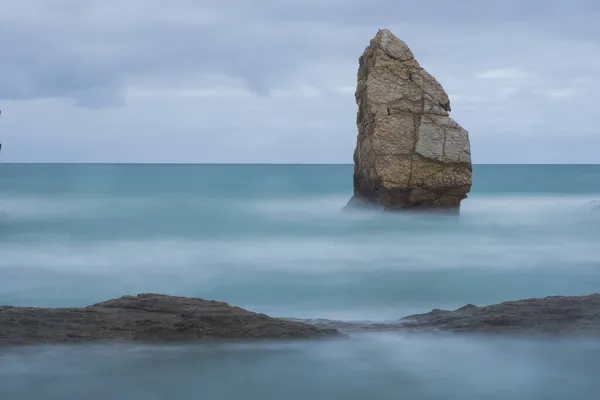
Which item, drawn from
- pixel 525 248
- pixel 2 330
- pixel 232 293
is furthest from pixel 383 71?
pixel 2 330

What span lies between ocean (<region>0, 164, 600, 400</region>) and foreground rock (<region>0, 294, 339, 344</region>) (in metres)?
0.18

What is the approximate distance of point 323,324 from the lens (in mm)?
8805

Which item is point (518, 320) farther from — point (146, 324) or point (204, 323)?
point (146, 324)

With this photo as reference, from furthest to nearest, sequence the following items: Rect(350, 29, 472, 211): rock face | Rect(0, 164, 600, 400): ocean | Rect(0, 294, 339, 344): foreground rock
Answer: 1. Rect(350, 29, 472, 211): rock face
2. Rect(0, 294, 339, 344): foreground rock
3. Rect(0, 164, 600, 400): ocean

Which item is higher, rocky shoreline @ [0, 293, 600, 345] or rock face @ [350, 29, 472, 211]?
rock face @ [350, 29, 472, 211]

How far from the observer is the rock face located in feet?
82.4

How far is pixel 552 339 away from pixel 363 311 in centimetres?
510

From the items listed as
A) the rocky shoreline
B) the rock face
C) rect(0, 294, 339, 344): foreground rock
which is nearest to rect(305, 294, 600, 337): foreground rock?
the rocky shoreline

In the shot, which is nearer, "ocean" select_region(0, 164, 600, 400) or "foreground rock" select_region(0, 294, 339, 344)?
"ocean" select_region(0, 164, 600, 400)

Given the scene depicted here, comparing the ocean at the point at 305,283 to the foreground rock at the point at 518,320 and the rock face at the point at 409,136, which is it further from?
the rock face at the point at 409,136

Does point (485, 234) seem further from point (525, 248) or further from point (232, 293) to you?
point (232, 293)

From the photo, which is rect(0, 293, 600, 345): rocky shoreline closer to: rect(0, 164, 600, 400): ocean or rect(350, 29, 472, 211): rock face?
rect(0, 164, 600, 400): ocean

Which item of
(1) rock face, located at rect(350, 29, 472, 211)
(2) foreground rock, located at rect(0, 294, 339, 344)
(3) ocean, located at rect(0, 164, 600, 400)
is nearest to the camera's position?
(3) ocean, located at rect(0, 164, 600, 400)

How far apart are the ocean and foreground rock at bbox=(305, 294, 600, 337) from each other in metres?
0.22
